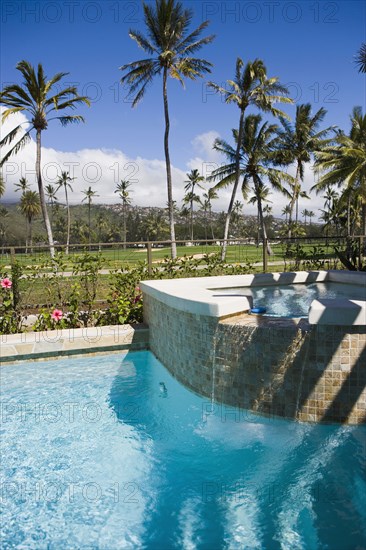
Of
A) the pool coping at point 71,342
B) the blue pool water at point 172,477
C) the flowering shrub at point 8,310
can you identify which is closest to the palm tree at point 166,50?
the flowering shrub at point 8,310

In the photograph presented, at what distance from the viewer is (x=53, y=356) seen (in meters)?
5.92

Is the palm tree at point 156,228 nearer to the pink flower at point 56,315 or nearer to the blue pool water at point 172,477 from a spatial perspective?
the pink flower at point 56,315

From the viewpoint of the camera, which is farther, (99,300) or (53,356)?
(99,300)

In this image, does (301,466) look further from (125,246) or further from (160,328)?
(125,246)

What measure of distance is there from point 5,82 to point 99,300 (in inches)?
572

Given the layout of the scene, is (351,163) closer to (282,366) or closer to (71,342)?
(71,342)

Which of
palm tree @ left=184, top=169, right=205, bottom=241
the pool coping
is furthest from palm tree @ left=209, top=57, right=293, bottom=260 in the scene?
palm tree @ left=184, top=169, right=205, bottom=241

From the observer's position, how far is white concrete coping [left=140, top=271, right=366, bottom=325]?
13.7 feet

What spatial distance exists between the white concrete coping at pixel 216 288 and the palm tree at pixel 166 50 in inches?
510

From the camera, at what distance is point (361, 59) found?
15.3 m

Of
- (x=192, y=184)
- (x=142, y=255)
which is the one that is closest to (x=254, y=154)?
(x=142, y=255)

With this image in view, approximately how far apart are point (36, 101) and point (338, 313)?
18.7m

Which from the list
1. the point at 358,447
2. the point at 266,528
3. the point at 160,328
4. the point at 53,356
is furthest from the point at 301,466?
the point at 53,356

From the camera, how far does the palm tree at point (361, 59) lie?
593 inches
